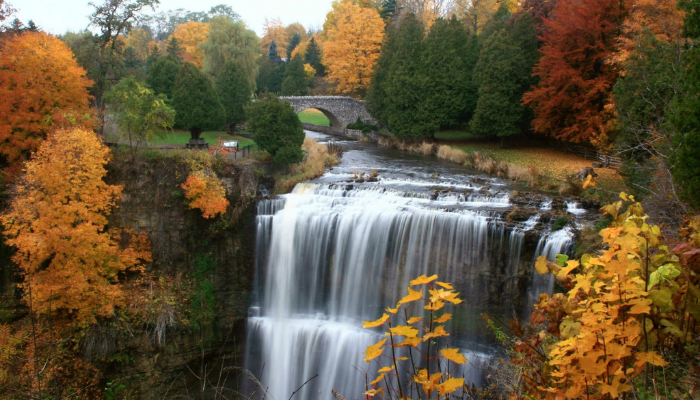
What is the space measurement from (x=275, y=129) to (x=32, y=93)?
30.6 ft

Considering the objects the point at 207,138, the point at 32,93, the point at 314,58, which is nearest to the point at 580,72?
the point at 207,138

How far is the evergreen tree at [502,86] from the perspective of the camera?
2839cm

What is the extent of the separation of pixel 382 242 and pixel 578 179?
8906mm

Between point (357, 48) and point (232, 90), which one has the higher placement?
point (357, 48)

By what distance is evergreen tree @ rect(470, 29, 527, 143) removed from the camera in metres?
28.4

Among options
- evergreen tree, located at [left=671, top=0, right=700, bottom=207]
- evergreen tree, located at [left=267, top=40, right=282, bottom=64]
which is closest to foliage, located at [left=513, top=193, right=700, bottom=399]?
evergreen tree, located at [left=671, top=0, right=700, bottom=207]

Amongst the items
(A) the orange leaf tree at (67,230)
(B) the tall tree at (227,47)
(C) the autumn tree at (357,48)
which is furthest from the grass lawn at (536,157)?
(A) the orange leaf tree at (67,230)

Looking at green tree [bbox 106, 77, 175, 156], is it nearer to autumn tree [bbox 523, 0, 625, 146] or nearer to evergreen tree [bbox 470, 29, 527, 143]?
evergreen tree [bbox 470, 29, 527, 143]

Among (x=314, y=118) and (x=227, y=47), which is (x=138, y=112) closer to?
(x=227, y=47)

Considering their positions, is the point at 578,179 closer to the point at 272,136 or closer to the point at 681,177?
the point at 681,177

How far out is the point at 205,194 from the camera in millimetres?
17906

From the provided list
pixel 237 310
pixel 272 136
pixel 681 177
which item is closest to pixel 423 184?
pixel 272 136

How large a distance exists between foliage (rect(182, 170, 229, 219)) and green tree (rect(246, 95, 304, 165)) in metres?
3.73

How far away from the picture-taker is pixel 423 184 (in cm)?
2061
